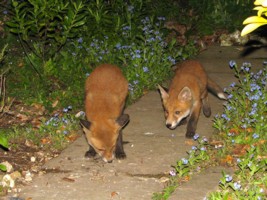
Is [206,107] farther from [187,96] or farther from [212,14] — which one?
[212,14]

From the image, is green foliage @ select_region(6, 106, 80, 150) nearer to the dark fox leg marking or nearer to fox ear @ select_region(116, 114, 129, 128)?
fox ear @ select_region(116, 114, 129, 128)

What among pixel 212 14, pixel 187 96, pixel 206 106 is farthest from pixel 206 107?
pixel 212 14

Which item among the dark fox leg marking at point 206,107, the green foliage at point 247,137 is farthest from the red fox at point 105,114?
the dark fox leg marking at point 206,107

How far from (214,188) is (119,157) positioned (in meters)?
1.49

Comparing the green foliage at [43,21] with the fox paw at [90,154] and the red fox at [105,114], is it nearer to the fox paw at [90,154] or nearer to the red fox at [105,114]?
the red fox at [105,114]

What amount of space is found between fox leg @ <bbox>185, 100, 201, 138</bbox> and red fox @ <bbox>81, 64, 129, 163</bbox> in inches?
39.5

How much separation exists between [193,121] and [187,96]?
0.54 meters

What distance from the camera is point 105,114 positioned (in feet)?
22.9

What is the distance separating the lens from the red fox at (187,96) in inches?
323

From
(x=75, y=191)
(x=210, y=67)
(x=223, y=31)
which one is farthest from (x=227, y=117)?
(x=223, y=31)

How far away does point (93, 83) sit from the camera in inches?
294

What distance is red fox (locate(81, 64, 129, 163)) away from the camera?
22.2 ft

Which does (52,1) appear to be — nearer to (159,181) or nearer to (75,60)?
(75,60)

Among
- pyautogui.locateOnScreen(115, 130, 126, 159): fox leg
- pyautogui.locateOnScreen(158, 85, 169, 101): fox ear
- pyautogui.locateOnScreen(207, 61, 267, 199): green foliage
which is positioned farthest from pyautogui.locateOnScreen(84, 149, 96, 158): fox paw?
pyautogui.locateOnScreen(158, 85, 169, 101): fox ear
